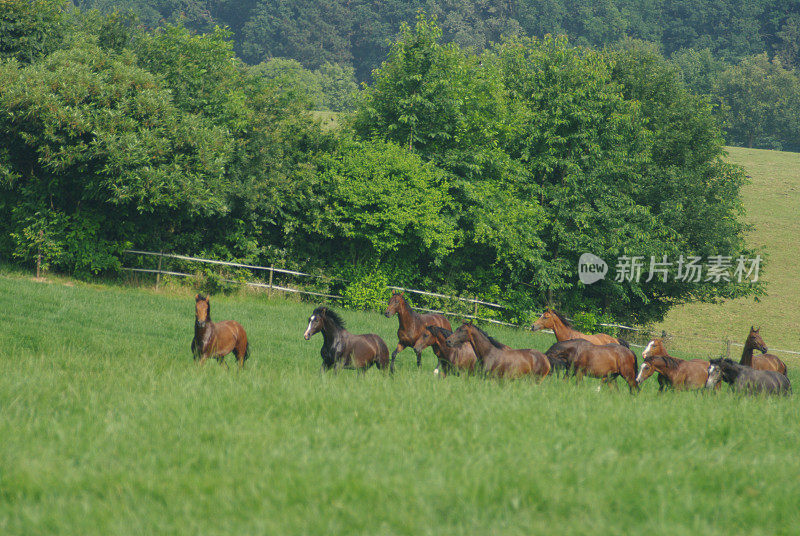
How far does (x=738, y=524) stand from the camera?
6457 millimetres

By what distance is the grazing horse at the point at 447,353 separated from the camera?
14469 millimetres

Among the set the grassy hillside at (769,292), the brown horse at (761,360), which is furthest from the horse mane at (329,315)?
the grassy hillside at (769,292)

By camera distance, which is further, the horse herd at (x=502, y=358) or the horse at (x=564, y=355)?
the horse at (x=564, y=355)

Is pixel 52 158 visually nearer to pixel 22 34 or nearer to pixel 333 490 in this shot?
pixel 22 34

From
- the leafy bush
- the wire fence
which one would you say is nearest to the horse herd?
the wire fence

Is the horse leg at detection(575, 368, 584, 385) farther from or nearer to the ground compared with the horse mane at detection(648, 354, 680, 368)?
nearer to the ground

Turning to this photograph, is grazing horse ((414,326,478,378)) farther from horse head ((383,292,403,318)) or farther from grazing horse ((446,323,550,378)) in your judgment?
horse head ((383,292,403,318))

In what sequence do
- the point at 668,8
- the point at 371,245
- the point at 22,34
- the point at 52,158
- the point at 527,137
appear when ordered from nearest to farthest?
the point at 52,158 → the point at 22,34 → the point at 371,245 → the point at 527,137 → the point at 668,8

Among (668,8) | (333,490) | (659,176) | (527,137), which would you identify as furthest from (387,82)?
(668,8)

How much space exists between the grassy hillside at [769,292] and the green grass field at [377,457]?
28.0m

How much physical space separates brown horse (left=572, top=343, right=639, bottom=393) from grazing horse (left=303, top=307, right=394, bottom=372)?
3881 millimetres

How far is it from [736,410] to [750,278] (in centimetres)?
2821

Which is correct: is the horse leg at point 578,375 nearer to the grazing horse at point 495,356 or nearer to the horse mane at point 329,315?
the grazing horse at point 495,356

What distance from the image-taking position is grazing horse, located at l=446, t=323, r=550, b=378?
1341 centimetres
